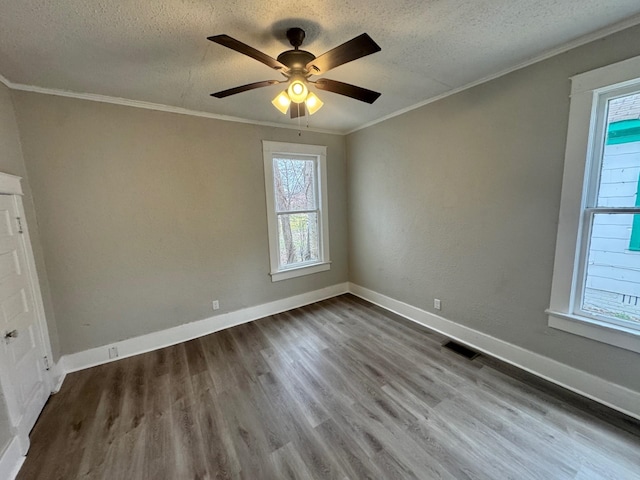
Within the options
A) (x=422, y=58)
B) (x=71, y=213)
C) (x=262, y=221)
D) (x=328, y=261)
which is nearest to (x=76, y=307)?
(x=71, y=213)

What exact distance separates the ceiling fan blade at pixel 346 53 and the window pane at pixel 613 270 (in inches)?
79.9

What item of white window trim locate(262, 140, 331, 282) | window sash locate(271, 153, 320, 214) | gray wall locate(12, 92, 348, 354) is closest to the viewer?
gray wall locate(12, 92, 348, 354)

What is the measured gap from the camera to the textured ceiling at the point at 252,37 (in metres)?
1.38

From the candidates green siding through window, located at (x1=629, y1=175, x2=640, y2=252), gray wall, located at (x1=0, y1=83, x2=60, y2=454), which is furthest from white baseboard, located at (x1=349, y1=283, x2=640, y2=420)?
gray wall, located at (x1=0, y1=83, x2=60, y2=454)

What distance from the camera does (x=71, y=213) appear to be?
2357 millimetres

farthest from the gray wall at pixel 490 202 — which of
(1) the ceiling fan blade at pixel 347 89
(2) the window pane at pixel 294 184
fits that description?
(1) the ceiling fan blade at pixel 347 89

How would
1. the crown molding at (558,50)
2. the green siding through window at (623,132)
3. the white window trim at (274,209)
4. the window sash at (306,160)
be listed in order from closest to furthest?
the crown molding at (558,50)
the green siding through window at (623,132)
the white window trim at (274,209)
the window sash at (306,160)

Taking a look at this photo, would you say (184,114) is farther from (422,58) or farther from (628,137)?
(628,137)

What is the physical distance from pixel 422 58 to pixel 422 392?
2583 mm

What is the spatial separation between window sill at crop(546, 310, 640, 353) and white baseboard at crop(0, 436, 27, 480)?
147 inches

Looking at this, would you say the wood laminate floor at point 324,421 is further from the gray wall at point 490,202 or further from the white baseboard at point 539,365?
the gray wall at point 490,202

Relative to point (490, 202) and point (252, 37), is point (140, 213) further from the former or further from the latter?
point (490, 202)

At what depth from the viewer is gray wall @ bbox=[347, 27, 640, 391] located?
1.93 metres

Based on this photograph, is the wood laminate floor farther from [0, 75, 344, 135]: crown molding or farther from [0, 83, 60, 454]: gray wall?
[0, 75, 344, 135]: crown molding
